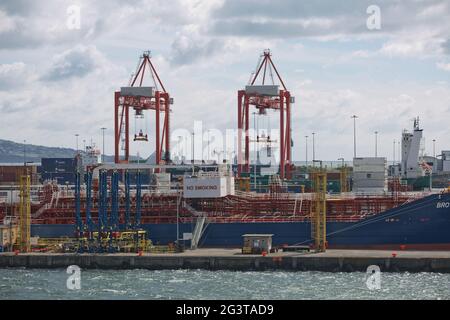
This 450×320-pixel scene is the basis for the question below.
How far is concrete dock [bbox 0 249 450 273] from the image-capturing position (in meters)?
63.2

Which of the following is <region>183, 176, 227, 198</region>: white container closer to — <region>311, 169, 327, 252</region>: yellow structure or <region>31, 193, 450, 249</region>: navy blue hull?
<region>31, 193, 450, 249</region>: navy blue hull

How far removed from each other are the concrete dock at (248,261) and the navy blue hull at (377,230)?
107 inches

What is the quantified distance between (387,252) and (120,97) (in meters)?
35.1

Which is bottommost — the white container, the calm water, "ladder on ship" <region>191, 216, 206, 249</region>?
the calm water

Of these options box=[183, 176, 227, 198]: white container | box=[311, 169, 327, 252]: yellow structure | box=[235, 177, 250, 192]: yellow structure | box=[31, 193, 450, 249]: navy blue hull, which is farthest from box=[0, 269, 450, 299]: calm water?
box=[235, 177, 250, 192]: yellow structure

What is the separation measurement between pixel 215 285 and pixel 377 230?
18586 mm

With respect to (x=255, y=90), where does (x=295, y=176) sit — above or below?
below

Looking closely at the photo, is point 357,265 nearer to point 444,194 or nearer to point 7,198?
point 444,194

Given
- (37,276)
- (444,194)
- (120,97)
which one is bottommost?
(37,276)

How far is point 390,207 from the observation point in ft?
248

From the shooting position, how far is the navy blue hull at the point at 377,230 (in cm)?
7100
